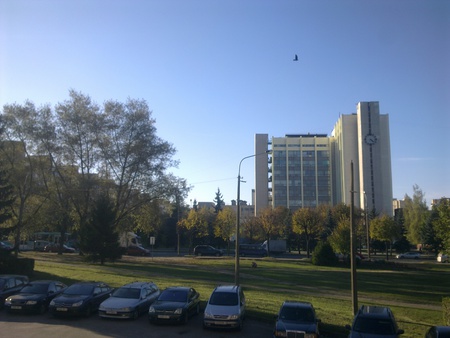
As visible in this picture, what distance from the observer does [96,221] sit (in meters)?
42.2

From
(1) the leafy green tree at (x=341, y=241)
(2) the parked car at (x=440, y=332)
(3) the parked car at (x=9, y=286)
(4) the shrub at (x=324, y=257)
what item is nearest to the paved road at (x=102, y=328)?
(3) the parked car at (x=9, y=286)

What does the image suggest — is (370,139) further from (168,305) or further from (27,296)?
(27,296)

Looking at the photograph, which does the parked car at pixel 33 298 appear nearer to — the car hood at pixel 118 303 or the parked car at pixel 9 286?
the parked car at pixel 9 286

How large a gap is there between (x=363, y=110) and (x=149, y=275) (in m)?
101

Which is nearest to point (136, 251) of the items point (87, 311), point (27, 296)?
point (27, 296)

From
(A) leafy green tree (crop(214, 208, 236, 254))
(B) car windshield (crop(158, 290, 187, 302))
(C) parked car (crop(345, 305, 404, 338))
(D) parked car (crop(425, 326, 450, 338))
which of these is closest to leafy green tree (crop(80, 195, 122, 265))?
(B) car windshield (crop(158, 290, 187, 302))

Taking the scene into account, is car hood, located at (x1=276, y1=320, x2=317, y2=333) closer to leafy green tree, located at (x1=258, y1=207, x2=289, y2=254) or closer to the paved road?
the paved road

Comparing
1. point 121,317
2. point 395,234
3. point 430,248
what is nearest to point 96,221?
point 121,317

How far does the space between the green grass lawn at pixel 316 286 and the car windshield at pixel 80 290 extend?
21.9 feet

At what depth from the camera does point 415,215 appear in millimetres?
86000

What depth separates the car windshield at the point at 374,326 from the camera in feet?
44.2

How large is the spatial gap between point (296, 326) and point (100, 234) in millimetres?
31604

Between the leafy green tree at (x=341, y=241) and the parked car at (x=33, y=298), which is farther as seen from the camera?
the leafy green tree at (x=341, y=241)

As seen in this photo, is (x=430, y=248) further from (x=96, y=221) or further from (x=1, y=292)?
(x=1, y=292)
